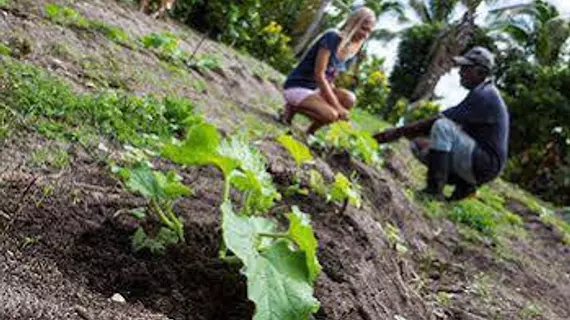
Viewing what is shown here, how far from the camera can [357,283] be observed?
2775 millimetres

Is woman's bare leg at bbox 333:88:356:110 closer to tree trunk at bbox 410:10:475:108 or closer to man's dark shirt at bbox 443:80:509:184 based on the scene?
man's dark shirt at bbox 443:80:509:184

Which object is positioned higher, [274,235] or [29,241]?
[274,235]

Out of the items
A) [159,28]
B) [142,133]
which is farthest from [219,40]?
[142,133]

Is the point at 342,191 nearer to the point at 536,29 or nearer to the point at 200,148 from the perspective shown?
the point at 200,148

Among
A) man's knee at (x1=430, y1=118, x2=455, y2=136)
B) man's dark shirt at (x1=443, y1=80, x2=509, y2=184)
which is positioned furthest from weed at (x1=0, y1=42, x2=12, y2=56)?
man's dark shirt at (x1=443, y1=80, x2=509, y2=184)

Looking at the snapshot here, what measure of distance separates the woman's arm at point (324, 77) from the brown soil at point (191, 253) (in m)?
0.82

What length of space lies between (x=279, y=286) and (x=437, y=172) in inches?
183

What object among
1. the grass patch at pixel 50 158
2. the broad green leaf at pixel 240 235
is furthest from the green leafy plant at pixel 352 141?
the broad green leaf at pixel 240 235

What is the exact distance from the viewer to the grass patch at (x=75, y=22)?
5.70m

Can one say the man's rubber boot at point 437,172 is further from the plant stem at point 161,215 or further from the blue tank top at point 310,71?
the plant stem at point 161,215

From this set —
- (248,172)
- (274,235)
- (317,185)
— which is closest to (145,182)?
(248,172)

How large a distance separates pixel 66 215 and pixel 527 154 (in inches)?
683

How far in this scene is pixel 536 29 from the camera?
83.5ft

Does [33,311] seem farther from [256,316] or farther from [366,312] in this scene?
[366,312]
